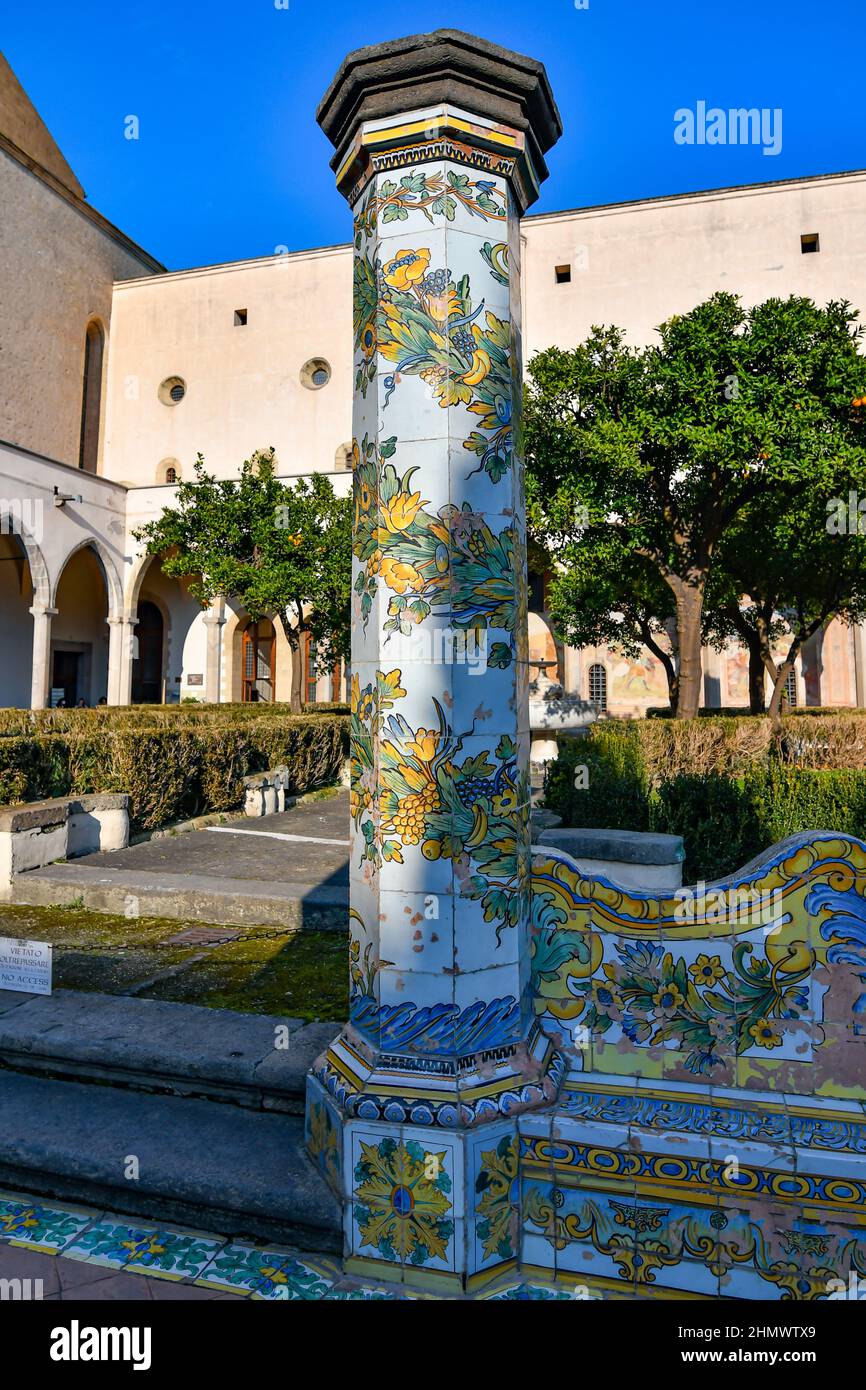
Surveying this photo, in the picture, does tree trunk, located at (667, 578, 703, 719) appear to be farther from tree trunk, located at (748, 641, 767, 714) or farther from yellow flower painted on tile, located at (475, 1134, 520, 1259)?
yellow flower painted on tile, located at (475, 1134, 520, 1259)

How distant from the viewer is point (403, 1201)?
207cm

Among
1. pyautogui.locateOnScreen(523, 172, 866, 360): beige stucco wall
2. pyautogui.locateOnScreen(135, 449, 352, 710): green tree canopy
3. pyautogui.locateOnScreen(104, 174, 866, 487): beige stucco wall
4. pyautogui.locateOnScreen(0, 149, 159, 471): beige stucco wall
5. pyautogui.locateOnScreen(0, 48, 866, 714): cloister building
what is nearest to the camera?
pyautogui.locateOnScreen(135, 449, 352, 710): green tree canopy

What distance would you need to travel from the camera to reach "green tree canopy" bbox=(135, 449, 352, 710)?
14734 mm

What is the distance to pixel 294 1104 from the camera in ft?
8.56

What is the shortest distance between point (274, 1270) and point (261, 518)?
14862mm

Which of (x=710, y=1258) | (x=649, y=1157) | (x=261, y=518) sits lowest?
(x=710, y=1258)

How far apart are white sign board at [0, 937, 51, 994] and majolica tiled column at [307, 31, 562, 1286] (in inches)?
64.5

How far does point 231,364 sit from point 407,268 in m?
25.9

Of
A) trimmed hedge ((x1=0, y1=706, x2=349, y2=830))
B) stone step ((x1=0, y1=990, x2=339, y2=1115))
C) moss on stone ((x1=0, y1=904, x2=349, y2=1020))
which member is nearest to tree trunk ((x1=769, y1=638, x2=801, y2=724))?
trimmed hedge ((x1=0, y1=706, x2=349, y2=830))

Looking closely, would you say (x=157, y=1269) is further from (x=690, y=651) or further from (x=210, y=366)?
(x=210, y=366)

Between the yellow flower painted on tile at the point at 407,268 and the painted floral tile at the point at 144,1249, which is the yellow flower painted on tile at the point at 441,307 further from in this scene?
the painted floral tile at the point at 144,1249

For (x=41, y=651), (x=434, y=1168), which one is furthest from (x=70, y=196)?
(x=434, y=1168)
